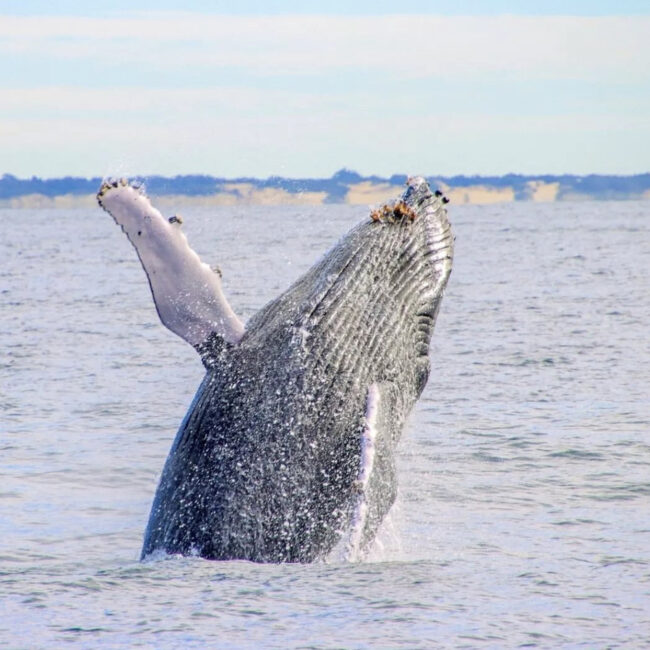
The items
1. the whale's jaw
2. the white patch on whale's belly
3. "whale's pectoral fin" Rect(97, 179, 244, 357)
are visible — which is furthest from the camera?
"whale's pectoral fin" Rect(97, 179, 244, 357)

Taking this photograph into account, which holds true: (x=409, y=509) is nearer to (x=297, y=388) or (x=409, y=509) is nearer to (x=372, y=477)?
(x=297, y=388)

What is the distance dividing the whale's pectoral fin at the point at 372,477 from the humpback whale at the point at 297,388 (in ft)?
0.04

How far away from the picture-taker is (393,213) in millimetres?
9648

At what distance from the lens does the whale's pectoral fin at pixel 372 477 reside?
322 inches

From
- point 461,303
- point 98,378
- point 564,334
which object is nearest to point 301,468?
point 98,378

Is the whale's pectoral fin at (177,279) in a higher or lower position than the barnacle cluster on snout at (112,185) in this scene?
lower

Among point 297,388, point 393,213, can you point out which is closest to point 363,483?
point 297,388

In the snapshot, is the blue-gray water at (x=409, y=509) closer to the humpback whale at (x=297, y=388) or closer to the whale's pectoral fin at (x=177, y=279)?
the humpback whale at (x=297, y=388)

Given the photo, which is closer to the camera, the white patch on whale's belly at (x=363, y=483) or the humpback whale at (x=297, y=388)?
the white patch on whale's belly at (x=363, y=483)

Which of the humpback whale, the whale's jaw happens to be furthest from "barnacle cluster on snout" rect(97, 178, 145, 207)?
the whale's jaw

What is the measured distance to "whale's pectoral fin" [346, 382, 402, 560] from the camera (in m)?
8.18

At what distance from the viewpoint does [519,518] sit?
11242mm

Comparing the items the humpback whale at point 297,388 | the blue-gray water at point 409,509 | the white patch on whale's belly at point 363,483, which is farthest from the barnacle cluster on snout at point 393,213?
the white patch on whale's belly at point 363,483

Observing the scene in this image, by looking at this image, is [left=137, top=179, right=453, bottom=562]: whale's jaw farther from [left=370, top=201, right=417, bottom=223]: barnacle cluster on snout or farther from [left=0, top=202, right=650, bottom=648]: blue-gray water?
[left=0, top=202, right=650, bottom=648]: blue-gray water
